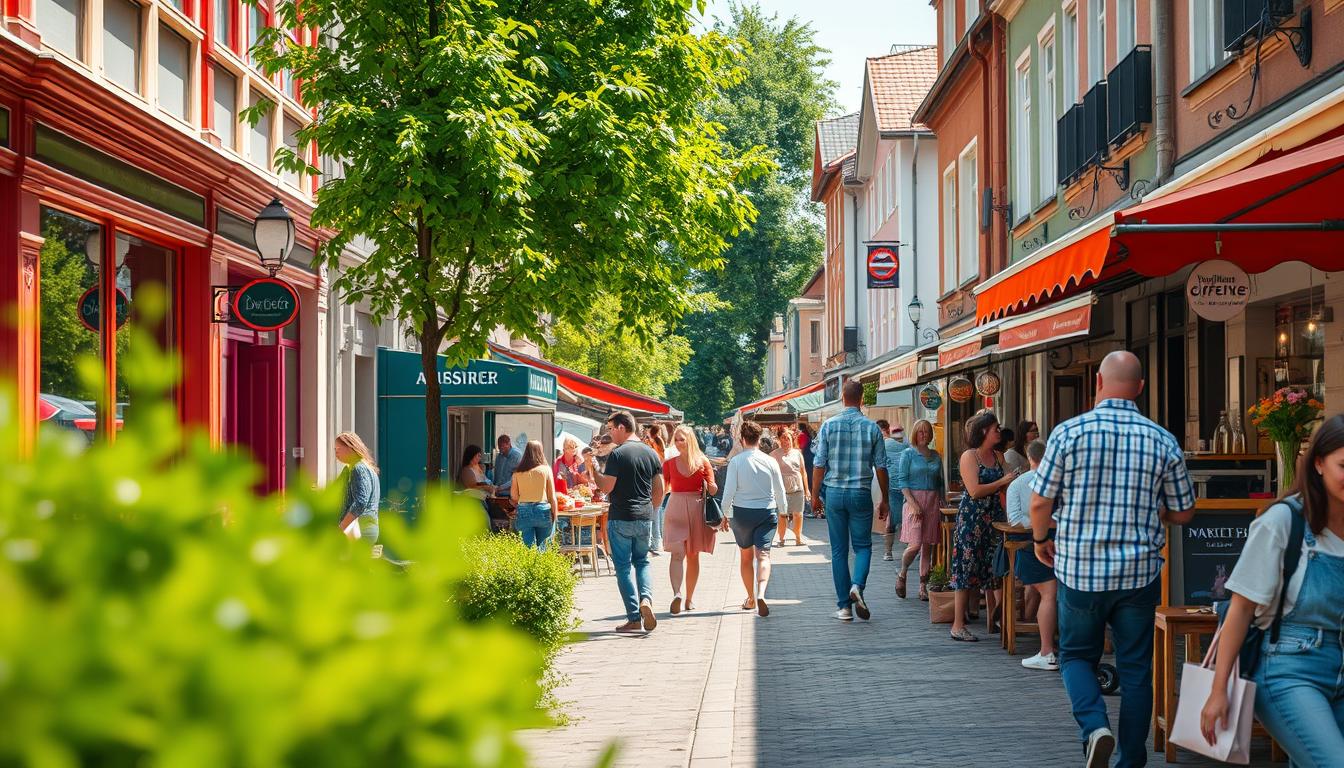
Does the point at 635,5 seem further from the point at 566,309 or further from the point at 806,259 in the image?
the point at 806,259

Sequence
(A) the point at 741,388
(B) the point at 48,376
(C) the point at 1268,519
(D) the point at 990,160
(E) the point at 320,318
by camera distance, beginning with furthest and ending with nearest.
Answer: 1. (A) the point at 741,388
2. (D) the point at 990,160
3. (E) the point at 320,318
4. (B) the point at 48,376
5. (C) the point at 1268,519

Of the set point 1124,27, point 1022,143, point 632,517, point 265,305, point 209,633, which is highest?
point 1124,27

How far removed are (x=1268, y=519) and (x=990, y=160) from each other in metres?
19.4

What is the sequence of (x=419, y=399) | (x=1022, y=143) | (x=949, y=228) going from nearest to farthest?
(x=1022, y=143) < (x=419, y=399) < (x=949, y=228)

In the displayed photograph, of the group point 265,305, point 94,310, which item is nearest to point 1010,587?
point 265,305

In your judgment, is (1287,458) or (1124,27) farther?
(1124,27)

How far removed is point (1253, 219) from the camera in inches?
332

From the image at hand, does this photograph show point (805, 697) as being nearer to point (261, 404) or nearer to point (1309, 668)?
point (1309, 668)

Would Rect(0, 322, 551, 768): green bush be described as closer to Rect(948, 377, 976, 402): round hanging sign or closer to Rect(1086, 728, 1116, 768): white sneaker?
Rect(1086, 728, 1116, 768): white sneaker

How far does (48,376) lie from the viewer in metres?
11.0

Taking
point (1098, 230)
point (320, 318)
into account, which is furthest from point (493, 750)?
point (320, 318)

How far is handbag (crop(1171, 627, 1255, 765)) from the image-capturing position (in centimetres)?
478

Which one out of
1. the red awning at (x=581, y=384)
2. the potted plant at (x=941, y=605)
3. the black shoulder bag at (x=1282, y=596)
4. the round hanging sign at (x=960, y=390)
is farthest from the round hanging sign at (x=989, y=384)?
the black shoulder bag at (x=1282, y=596)

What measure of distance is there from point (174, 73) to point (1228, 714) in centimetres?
1162
